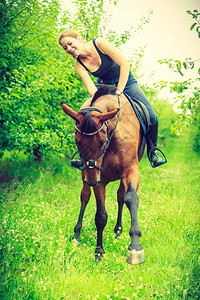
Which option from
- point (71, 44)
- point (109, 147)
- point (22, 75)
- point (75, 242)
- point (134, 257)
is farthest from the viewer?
point (22, 75)

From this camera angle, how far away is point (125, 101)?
3.83 m

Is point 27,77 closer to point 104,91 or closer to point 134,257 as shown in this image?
point 104,91

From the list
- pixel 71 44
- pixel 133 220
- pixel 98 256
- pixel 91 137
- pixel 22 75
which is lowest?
pixel 98 256

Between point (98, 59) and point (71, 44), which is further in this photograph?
point (98, 59)

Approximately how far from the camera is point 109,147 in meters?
3.49

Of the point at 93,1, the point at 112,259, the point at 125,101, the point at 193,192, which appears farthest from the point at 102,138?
the point at 93,1

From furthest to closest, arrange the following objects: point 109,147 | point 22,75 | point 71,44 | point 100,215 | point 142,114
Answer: point 22,75 → point 142,114 → point 100,215 → point 71,44 → point 109,147

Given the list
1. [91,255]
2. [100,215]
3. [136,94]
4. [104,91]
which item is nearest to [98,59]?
[104,91]

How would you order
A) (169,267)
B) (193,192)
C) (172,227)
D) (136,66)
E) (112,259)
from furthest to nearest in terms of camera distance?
(136,66) < (193,192) < (172,227) < (112,259) < (169,267)

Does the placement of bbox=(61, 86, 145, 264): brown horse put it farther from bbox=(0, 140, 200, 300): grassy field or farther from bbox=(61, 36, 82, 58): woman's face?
bbox=(61, 36, 82, 58): woman's face

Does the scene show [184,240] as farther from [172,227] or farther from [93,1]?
[93,1]

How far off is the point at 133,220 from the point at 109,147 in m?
1.05

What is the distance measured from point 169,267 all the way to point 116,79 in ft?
9.81

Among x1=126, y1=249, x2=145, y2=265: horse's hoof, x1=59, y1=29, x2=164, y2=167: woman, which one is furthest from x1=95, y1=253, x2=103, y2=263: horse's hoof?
x1=59, y1=29, x2=164, y2=167: woman
